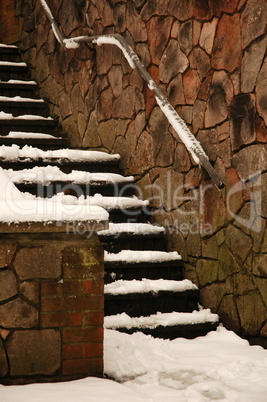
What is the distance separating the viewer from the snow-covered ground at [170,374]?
2449 millimetres

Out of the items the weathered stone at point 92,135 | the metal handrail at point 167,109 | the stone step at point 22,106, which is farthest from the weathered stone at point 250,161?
the stone step at point 22,106

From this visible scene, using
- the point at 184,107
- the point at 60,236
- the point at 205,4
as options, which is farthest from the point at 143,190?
the point at 60,236

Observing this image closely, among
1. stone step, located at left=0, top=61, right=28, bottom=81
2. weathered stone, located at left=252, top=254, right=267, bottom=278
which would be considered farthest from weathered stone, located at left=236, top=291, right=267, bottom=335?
stone step, located at left=0, top=61, right=28, bottom=81

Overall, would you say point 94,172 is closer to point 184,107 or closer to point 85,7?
point 184,107

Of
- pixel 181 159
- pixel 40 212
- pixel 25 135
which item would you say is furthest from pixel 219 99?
pixel 25 135

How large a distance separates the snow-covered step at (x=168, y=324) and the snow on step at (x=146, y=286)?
0.16 meters

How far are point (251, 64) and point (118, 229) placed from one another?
1.50 m

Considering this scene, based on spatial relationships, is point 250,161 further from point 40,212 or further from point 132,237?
point 40,212

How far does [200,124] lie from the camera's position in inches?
151

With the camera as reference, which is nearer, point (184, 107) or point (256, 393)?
point (256, 393)

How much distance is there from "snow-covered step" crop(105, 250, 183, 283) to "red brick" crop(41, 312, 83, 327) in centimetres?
107

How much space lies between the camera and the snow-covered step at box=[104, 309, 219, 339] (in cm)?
330

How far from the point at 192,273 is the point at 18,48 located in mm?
4527

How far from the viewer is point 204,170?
12.3 ft
